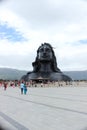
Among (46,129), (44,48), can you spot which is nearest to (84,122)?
(46,129)

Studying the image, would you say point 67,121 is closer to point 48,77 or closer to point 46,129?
point 46,129

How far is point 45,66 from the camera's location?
11444cm

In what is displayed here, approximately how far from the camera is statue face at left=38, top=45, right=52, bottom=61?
11105 centimetres

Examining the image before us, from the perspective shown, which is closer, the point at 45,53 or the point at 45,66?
the point at 45,53

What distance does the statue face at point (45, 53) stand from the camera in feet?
364

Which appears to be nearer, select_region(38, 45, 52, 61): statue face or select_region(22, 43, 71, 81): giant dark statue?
select_region(38, 45, 52, 61): statue face

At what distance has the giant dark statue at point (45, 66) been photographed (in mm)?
111956

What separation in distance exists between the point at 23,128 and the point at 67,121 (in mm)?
2254

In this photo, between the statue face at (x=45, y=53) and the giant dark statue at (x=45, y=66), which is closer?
the statue face at (x=45, y=53)

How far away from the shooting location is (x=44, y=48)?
4355 inches

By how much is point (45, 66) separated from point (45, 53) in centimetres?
521

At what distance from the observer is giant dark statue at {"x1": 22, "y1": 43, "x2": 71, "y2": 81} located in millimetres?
111956

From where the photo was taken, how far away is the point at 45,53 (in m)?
111

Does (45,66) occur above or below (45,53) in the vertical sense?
below
